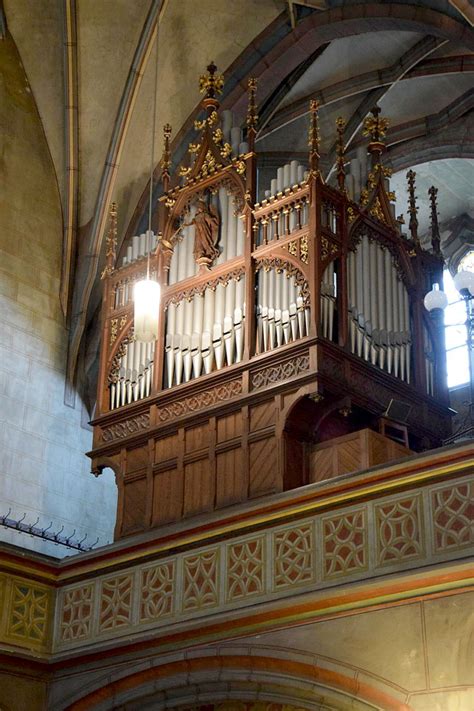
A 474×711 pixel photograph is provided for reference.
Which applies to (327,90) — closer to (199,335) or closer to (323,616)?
(199,335)

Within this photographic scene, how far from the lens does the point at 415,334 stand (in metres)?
14.2

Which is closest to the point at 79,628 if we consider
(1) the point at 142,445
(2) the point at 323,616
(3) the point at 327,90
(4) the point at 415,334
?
(1) the point at 142,445

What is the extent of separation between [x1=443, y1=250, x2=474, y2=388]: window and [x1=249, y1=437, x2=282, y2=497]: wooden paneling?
6480 mm

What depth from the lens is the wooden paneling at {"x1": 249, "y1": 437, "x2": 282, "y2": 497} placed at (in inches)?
499

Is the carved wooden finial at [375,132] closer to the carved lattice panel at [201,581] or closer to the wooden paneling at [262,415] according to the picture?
the wooden paneling at [262,415]

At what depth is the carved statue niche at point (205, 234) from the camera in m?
14.2

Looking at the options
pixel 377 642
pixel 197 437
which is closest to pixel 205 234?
pixel 197 437

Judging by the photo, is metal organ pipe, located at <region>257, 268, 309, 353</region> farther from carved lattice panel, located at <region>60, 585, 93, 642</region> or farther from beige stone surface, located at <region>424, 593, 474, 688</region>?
beige stone surface, located at <region>424, 593, 474, 688</region>

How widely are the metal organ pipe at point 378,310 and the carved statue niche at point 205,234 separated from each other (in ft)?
5.10

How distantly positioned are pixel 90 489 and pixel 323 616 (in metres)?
6.25

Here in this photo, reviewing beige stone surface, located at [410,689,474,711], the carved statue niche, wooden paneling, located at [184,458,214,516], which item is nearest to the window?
the carved statue niche

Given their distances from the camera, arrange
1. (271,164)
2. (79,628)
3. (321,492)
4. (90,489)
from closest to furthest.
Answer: (321,492) < (79,628) < (90,489) < (271,164)

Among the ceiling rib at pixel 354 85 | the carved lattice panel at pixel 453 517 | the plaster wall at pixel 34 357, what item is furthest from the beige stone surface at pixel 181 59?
the carved lattice panel at pixel 453 517

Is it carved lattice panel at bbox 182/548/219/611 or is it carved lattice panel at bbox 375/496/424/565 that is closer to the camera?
carved lattice panel at bbox 375/496/424/565
